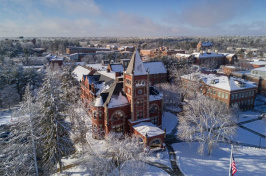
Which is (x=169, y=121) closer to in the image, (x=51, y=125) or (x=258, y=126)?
(x=258, y=126)

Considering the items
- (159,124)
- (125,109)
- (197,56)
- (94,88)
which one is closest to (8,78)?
(94,88)

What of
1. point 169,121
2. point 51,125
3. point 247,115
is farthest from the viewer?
point 247,115

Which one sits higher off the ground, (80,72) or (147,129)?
(80,72)

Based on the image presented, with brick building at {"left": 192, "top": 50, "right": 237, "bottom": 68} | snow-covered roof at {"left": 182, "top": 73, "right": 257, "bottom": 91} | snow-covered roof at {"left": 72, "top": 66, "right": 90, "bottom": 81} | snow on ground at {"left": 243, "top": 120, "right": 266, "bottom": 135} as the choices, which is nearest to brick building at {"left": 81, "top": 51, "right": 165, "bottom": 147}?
snow on ground at {"left": 243, "top": 120, "right": 266, "bottom": 135}

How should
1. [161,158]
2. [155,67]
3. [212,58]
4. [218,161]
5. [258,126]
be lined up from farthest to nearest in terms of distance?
[212,58], [155,67], [258,126], [161,158], [218,161]

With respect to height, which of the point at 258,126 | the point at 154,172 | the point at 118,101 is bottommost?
the point at 154,172

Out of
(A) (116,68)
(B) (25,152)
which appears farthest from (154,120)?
(A) (116,68)
